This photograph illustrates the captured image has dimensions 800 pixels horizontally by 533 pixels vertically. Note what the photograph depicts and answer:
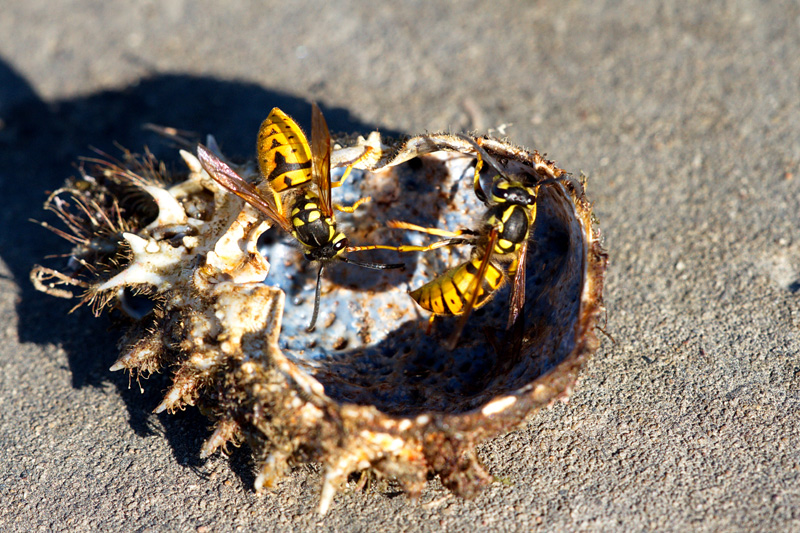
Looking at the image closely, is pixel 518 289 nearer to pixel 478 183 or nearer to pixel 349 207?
pixel 478 183

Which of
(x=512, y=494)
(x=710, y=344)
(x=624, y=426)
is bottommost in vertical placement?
(x=512, y=494)

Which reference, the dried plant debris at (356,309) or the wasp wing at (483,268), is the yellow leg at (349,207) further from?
the wasp wing at (483,268)

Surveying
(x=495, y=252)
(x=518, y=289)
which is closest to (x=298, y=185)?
(x=495, y=252)

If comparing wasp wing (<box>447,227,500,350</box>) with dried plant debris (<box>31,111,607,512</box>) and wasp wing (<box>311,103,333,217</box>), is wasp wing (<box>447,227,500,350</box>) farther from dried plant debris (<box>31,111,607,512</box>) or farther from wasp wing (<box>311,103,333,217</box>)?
wasp wing (<box>311,103,333,217</box>)

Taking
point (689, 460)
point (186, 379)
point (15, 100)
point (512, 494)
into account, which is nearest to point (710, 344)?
point (689, 460)

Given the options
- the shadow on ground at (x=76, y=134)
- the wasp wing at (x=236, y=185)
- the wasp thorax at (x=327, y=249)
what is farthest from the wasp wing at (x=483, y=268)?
the shadow on ground at (x=76, y=134)

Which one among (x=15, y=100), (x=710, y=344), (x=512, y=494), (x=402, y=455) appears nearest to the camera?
(x=402, y=455)

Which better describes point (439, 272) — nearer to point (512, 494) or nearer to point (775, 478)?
point (512, 494)

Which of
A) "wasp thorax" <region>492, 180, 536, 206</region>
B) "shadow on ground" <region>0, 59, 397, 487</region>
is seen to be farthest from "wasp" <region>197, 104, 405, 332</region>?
"shadow on ground" <region>0, 59, 397, 487</region>
